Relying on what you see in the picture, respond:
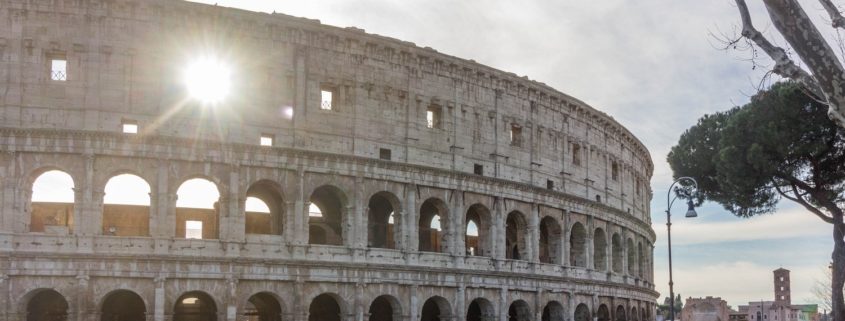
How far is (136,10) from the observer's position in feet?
97.6

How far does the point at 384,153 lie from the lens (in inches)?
1334

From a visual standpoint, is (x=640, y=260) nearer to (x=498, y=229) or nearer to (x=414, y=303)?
(x=498, y=229)

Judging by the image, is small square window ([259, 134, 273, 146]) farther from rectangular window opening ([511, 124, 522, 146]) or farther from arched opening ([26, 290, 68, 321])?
rectangular window opening ([511, 124, 522, 146])

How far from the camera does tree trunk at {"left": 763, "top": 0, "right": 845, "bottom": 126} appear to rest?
34.9ft

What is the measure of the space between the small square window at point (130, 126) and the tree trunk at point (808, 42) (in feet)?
73.7

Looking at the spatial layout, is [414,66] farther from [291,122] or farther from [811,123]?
[811,123]

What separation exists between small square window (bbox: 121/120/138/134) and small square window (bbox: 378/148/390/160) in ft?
27.8

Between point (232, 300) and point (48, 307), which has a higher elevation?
point (232, 300)

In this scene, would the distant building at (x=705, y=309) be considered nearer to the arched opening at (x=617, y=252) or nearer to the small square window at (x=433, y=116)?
the arched opening at (x=617, y=252)

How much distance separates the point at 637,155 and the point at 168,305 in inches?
1206

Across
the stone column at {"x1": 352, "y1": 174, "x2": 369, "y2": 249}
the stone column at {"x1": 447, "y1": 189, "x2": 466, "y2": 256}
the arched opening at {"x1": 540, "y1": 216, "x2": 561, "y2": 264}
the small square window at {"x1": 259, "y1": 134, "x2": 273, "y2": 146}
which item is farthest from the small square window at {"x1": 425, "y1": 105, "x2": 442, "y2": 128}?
the arched opening at {"x1": 540, "y1": 216, "x2": 561, "y2": 264}

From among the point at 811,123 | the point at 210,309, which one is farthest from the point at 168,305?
the point at 811,123

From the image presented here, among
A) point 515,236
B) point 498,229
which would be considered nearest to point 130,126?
point 498,229

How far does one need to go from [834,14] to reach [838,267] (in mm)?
28032
